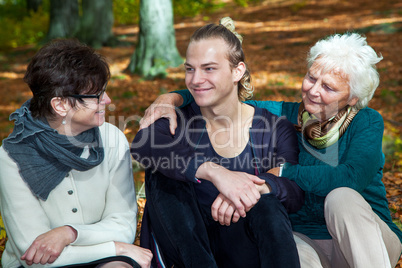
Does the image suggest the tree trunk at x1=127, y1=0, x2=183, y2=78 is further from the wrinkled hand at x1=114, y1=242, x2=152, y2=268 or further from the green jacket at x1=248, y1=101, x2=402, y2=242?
the wrinkled hand at x1=114, y1=242, x2=152, y2=268

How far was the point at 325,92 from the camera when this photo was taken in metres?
2.89

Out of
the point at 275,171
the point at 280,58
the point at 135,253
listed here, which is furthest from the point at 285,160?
the point at 280,58

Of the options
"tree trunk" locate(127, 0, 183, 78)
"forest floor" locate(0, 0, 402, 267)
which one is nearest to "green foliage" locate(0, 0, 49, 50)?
"forest floor" locate(0, 0, 402, 267)

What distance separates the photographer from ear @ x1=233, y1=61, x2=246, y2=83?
10.0 ft

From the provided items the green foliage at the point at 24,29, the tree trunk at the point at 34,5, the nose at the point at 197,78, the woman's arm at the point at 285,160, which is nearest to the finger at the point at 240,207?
the woman's arm at the point at 285,160

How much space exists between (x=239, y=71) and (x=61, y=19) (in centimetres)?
1522

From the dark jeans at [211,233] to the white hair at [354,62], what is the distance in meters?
0.99

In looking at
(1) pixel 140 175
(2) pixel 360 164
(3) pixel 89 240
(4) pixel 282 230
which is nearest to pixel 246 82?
(2) pixel 360 164

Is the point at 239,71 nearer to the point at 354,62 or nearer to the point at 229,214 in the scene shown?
the point at 354,62

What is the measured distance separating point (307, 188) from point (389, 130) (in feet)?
16.9

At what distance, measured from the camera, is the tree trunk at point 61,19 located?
16.4 m

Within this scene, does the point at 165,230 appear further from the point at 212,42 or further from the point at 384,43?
the point at 384,43

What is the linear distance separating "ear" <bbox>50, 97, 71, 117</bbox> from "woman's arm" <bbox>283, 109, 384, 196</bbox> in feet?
4.97

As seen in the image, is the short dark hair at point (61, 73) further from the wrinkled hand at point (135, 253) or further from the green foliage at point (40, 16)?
the green foliage at point (40, 16)
